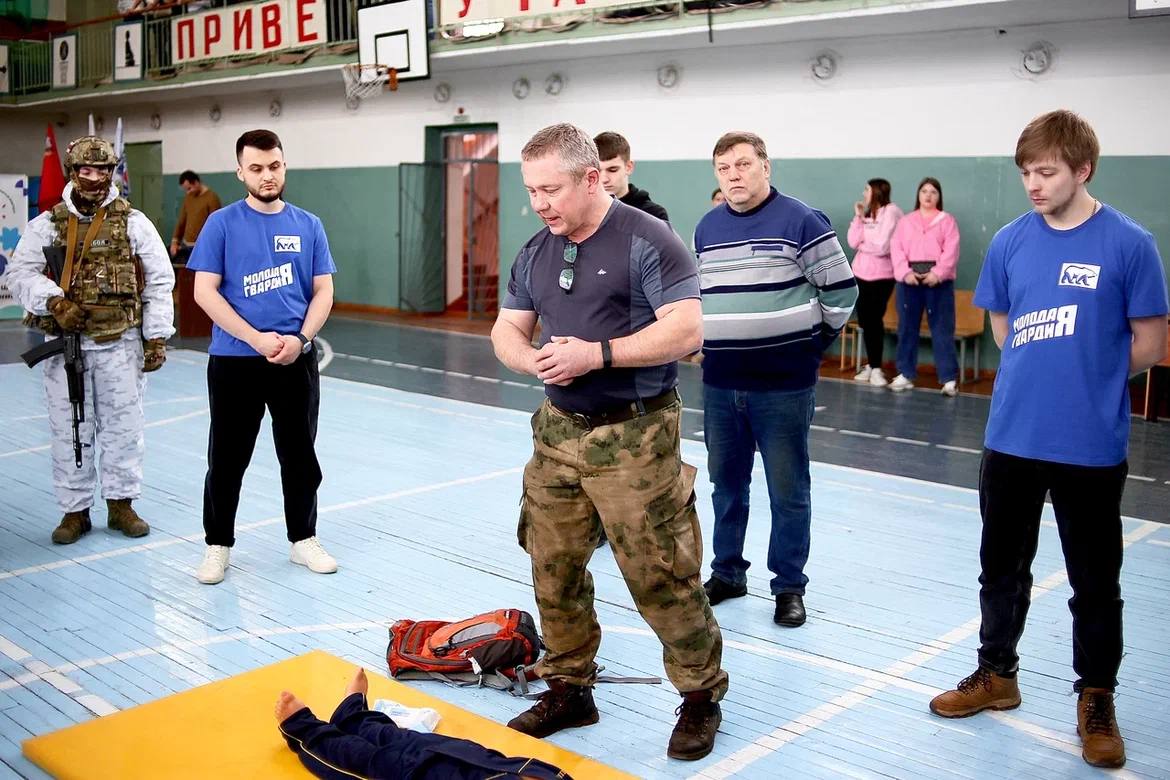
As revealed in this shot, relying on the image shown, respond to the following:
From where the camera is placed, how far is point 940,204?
1171 cm

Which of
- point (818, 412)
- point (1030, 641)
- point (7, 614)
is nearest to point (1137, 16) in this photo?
point (818, 412)

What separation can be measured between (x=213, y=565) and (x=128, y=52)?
17584 millimetres

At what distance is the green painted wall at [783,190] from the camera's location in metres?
11.1

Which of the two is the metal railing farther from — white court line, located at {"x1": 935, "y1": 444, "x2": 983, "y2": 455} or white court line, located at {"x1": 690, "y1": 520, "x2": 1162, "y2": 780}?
white court line, located at {"x1": 690, "y1": 520, "x2": 1162, "y2": 780}

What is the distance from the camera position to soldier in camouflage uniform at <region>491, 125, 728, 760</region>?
342cm

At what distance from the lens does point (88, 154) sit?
5.75 metres

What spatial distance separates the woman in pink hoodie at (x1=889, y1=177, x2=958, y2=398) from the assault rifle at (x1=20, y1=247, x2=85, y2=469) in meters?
7.88

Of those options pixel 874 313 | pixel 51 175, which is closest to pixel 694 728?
pixel 874 313

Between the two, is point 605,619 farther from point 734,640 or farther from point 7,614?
point 7,614

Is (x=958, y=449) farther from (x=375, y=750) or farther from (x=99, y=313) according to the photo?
(x=375, y=750)

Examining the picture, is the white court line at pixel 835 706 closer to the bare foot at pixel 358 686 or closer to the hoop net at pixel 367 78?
the bare foot at pixel 358 686

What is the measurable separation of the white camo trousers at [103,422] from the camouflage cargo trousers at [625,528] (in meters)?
3.22

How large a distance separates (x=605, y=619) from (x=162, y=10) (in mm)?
18110

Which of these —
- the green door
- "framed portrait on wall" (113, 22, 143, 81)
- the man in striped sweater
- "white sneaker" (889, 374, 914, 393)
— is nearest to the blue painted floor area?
the man in striped sweater
